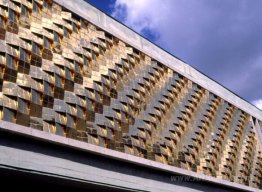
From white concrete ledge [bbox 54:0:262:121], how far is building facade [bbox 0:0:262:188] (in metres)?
0.05

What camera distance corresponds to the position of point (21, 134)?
8.93 meters

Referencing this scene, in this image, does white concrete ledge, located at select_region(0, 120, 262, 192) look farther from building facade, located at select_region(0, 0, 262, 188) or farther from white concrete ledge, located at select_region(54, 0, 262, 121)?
white concrete ledge, located at select_region(54, 0, 262, 121)

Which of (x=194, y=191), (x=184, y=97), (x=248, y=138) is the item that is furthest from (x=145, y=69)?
(x=248, y=138)

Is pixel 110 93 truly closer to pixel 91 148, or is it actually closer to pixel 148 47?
pixel 91 148

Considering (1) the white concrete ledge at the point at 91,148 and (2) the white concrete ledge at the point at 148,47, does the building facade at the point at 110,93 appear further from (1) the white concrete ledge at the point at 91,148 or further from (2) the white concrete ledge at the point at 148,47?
(1) the white concrete ledge at the point at 91,148

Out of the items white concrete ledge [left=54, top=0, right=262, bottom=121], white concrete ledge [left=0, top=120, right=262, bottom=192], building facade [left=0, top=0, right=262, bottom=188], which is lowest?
white concrete ledge [left=0, top=120, right=262, bottom=192]

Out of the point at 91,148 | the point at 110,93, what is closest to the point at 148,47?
the point at 110,93

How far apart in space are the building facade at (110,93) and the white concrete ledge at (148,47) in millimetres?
49

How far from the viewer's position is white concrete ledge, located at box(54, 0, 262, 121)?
1276 cm

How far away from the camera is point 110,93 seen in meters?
12.5

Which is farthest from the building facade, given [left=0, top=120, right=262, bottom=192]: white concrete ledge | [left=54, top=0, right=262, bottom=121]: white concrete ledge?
[left=0, top=120, right=262, bottom=192]: white concrete ledge

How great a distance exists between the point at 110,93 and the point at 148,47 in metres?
3.80

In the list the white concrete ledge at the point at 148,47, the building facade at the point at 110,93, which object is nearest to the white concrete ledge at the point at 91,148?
the building facade at the point at 110,93

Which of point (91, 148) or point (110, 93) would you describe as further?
point (110, 93)
